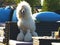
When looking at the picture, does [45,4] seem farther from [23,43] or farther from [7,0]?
[7,0]

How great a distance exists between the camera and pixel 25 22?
8.12 metres

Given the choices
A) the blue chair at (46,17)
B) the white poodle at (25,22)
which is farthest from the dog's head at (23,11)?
the blue chair at (46,17)

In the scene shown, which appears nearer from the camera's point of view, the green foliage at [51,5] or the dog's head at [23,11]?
the dog's head at [23,11]

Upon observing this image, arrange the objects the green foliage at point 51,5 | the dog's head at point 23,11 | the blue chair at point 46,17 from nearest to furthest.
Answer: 1. the dog's head at point 23,11
2. the blue chair at point 46,17
3. the green foliage at point 51,5

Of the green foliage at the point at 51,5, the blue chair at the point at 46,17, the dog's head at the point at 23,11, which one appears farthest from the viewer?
the green foliage at the point at 51,5

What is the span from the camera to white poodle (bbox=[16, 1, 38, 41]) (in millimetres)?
8023

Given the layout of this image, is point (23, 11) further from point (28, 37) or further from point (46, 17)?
point (46, 17)

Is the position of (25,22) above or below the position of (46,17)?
below

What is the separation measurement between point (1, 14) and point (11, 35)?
6.18m

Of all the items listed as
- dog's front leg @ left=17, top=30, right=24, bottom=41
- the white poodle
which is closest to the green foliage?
the white poodle

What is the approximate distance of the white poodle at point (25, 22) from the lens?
316 inches

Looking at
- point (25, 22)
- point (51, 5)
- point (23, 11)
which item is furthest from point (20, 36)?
point (51, 5)

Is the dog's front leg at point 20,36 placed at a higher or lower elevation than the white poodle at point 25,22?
lower

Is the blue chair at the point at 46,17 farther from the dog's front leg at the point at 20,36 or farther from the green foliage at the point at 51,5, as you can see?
the green foliage at the point at 51,5
